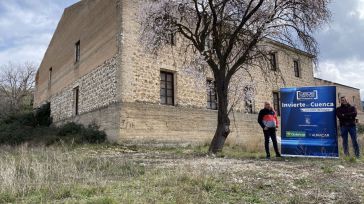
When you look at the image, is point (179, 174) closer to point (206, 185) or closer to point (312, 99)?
point (206, 185)

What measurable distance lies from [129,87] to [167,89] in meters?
2.45

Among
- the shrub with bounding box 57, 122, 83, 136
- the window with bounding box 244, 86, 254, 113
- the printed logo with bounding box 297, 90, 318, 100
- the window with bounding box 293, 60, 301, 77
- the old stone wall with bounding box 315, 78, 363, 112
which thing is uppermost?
the window with bounding box 293, 60, 301, 77

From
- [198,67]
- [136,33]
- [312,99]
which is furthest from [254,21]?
[136,33]

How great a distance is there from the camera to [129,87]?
1528cm

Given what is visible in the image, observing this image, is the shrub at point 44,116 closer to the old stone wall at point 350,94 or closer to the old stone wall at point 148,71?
the old stone wall at point 148,71

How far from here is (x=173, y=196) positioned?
14.3 ft

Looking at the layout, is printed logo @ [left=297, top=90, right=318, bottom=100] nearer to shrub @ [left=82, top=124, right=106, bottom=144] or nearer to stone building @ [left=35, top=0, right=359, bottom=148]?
stone building @ [left=35, top=0, right=359, bottom=148]

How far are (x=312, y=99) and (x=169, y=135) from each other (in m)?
8.20

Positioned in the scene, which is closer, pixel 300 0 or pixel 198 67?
pixel 300 0

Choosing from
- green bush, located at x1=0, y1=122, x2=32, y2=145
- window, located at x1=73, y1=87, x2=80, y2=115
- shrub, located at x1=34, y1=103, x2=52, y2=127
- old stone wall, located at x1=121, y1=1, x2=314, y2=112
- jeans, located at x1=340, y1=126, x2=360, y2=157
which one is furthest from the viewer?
shrub, located at x1=34, y1=103, x2=52, y2=127

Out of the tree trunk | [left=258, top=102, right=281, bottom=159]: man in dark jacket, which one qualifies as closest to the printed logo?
[left=258, top=102, right=281, bottom=159]: man in dark jacket

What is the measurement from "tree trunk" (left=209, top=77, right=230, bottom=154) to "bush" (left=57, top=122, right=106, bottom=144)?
21.6ft

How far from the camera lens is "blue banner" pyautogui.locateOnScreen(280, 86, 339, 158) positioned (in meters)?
9.16

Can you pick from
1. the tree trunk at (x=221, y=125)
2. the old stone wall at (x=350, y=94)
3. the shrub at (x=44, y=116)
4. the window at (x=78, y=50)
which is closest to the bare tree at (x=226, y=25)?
the tree trunk at (x=221, y=125)
